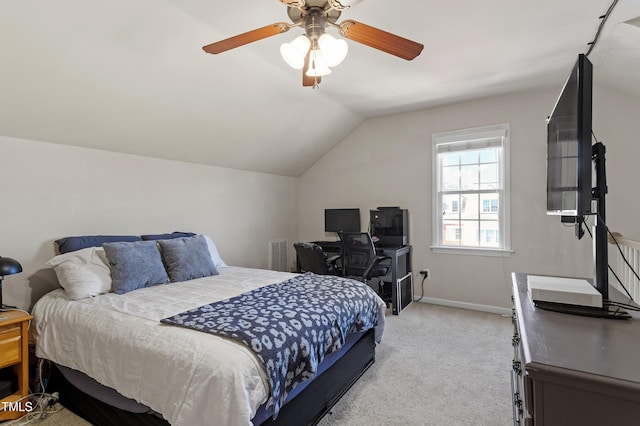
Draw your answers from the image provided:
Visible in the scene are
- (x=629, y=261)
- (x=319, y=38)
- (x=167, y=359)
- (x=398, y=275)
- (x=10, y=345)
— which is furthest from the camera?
(x=398, y=275)

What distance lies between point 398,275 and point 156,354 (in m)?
3.04

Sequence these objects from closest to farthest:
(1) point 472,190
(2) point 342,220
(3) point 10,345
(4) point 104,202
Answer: (3) point 10,345
(4) point 104,202
(1) point 472,190
(2) point 342,220

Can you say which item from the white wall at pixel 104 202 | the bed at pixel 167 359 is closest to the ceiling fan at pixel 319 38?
the bed at pixel 167 359

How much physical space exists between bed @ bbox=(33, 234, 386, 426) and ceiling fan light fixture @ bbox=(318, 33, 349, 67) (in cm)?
154

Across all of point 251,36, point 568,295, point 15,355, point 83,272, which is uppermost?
point 251,36

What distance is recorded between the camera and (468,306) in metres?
4.03

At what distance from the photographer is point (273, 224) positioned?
16.6ft

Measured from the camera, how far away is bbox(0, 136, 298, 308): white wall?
243 cm

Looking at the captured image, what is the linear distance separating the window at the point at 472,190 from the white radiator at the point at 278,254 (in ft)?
7.91

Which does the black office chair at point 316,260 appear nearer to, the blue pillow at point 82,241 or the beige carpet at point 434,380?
the beige carpet at point 434,380

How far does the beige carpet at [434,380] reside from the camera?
1964 mm

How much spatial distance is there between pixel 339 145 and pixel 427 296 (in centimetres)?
265

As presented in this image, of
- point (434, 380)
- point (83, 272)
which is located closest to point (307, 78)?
point (83, 272)

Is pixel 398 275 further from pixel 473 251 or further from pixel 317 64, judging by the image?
pixel 317 64
